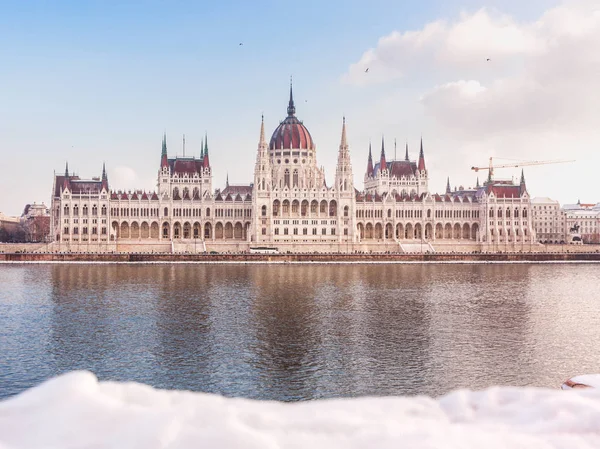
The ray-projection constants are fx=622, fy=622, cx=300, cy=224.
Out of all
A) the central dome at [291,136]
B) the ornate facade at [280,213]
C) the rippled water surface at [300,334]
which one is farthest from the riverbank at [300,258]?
the central dome at [291,136]

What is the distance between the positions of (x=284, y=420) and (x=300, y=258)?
4020 inches

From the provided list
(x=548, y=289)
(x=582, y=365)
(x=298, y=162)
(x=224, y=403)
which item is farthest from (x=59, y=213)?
(x=224, y=403)

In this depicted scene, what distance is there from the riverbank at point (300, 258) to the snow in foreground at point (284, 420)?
98992 millimetres

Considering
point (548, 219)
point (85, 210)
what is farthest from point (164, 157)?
point (548, 219)

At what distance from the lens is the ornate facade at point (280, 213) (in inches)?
4879

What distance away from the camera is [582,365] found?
93.2 ft

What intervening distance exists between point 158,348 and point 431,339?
1466 cm

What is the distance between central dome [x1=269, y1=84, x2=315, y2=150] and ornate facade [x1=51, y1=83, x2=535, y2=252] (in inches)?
10.8

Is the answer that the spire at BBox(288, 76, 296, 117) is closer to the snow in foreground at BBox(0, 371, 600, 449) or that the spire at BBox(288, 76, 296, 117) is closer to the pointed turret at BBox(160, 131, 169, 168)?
the pointed turret at BBox(160, 131, 169, 168)

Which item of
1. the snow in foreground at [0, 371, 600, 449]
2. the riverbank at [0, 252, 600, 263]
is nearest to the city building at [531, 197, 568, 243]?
the riverbank at [0, 252, 600, 263]

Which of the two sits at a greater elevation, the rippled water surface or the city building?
the city building

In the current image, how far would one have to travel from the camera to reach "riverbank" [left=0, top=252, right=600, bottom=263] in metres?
102

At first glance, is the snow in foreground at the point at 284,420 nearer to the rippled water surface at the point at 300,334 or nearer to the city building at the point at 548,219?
the rippled water surface at the point at 300,334

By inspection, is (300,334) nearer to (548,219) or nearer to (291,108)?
(291,108)
